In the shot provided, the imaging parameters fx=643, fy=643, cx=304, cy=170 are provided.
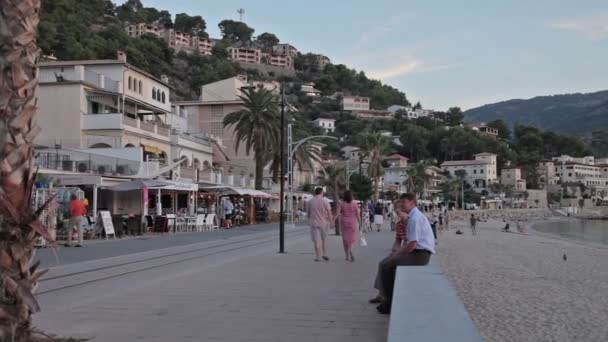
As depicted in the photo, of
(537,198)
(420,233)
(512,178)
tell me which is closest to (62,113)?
(420,233)

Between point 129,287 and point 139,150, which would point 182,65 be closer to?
point 139,150

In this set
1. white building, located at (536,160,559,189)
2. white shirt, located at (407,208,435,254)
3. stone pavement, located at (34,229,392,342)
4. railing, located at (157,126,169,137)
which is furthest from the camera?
white building, located at (536,160,559,189)

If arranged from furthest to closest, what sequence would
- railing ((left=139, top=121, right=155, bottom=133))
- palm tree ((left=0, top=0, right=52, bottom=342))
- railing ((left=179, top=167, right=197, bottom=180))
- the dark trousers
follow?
1. railing ((left=139, top=121, right=155, bottom=133))
2. railing ((left=179, top=167, right=197, bottom=180))
3. the dark trousers
4. palm tree ((left=0, top=0, right=52, bottom=342))

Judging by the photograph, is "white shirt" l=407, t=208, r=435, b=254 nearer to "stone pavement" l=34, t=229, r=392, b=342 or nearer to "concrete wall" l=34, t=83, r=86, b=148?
"stone pavement" l=34, t=229, r=392, b=342

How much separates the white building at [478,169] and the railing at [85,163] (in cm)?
13504

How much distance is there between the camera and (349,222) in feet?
49.0

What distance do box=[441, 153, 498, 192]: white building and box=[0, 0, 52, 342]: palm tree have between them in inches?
6278

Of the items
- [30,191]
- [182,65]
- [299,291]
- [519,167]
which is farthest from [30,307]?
[519,167]

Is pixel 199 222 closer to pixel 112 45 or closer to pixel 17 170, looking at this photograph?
pixel 17 170

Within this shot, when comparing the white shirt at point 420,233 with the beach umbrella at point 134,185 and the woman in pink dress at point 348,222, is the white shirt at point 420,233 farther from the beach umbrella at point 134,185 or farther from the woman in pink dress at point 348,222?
the beach umbrella at point 134,185

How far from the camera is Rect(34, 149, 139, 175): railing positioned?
29812 millimetres

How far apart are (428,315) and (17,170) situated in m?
3.18

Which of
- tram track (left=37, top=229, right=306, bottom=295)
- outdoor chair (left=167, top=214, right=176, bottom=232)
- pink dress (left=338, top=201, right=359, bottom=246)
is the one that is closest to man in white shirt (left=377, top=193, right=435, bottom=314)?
tram track (left=37, top=229, right=306, bottom=295)

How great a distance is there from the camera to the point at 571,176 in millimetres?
184375
